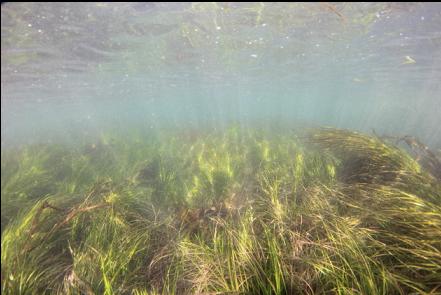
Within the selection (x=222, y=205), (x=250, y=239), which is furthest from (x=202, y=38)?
(x=250, y=239)

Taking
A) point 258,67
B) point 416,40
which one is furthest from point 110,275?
point 258,67

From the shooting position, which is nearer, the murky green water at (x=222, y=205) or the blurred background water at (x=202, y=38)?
A: the murky green water at (x=222, y=205)

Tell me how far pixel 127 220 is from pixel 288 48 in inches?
797

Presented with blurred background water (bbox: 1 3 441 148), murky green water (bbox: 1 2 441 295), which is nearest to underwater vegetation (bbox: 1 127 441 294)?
murky green water (bbox: 1 2 441 295)

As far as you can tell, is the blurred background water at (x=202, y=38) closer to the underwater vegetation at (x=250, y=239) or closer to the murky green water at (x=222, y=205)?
the murky green water at (x=222, y=205)

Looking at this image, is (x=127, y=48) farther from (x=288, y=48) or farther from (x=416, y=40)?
(x=416, y=40)

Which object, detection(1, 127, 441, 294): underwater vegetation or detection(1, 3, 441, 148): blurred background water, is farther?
detection(1, 3, 441, 148): blurred background water

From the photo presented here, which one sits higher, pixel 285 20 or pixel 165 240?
pixel 285 20

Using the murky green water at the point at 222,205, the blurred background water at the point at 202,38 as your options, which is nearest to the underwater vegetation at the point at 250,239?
the murky green water at the point at 222,205

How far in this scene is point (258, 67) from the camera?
94.1ft

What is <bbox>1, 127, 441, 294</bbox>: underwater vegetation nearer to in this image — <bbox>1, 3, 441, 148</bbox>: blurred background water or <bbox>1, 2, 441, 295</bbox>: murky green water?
<bbox>1, 2, 441, 295</bbox>: murky green water

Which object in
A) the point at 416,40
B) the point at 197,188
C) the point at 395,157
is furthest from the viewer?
the point at 416,40

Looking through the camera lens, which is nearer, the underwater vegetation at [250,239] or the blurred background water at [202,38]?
the underwater vegetation at [250,239]

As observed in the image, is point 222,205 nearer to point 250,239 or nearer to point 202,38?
point 250,239
